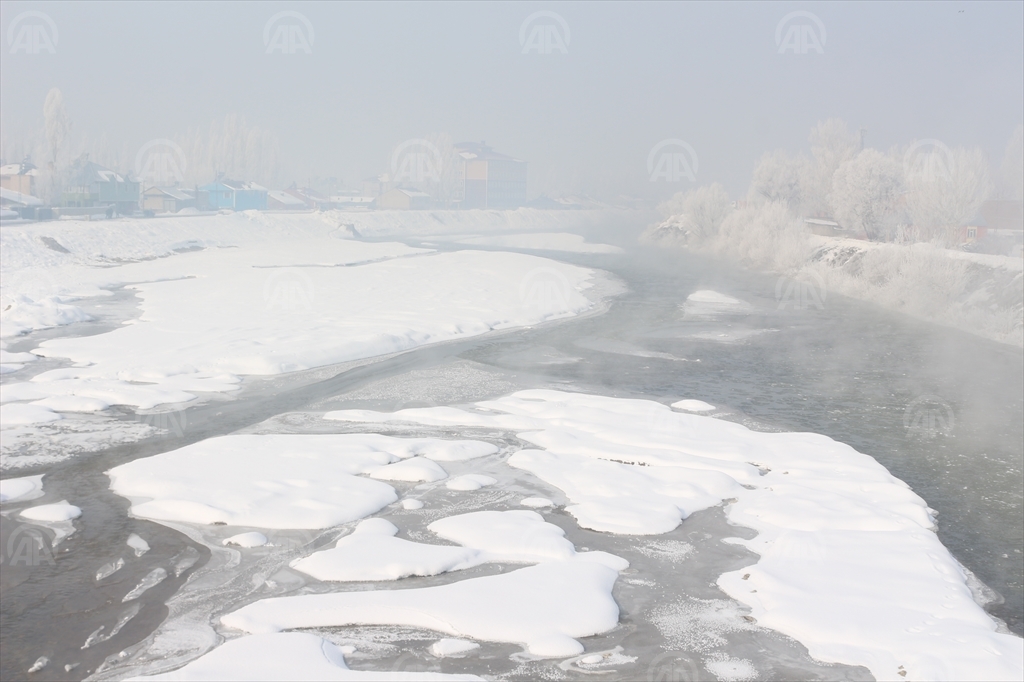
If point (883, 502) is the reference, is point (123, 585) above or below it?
below

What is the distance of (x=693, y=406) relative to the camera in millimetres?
18031

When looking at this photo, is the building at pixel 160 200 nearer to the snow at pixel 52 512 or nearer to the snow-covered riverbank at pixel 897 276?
the snow-covered riverbank at pixel 897 276

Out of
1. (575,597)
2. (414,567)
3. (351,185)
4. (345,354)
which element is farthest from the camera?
(351,185)

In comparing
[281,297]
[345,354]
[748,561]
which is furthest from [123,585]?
[281,297]

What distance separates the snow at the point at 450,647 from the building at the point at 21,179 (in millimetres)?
77906

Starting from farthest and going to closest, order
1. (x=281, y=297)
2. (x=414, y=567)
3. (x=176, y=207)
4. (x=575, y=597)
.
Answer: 1. (x=176, y=207)
2. (x=281, y=297)
3. (x=414, y=567)
4. (x=575, y=597)

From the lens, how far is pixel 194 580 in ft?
31.3

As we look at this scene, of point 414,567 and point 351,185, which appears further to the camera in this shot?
point 351,185

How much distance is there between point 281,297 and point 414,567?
2508 centimetres

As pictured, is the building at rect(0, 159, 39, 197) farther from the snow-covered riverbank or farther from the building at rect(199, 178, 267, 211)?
the snow-covered riverbank

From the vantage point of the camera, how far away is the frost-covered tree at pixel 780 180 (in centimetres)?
8044

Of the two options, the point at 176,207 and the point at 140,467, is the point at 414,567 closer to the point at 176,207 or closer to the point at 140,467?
the point at 140,467
